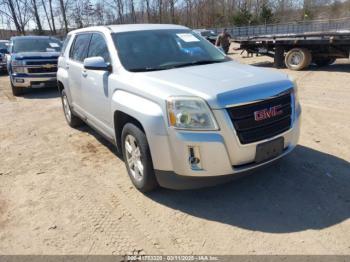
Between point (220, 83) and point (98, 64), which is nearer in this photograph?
point (220, 83)

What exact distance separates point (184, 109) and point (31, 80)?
333 inches

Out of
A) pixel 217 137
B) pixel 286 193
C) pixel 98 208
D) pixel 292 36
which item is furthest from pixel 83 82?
pixel 292 36

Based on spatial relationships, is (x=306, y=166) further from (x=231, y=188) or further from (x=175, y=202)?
(x=175, y=202)

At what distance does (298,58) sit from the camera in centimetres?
1261

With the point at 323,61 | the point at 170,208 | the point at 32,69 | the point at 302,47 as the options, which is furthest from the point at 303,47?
the point at 170,208

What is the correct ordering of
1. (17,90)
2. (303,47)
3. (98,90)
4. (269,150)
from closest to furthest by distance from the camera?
(269,150) → (98,90) → (17,90) → (303,47)

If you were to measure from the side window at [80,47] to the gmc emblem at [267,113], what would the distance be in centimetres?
315

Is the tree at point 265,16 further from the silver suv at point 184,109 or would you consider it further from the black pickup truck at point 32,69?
the silver suv at point 184,109

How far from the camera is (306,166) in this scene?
4.23 m

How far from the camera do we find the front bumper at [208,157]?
9.79 feet

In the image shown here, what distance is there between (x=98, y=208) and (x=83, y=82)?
2.22 m

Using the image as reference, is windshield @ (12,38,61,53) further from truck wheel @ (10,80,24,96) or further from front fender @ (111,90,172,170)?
front fender @ (111,90,172,170)

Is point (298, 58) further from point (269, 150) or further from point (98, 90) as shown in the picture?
point (269, 150)

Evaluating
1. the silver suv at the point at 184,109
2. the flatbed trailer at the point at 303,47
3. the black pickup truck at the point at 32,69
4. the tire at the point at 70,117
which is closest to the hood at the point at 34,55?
the black pickup truck at the point at 32,69
